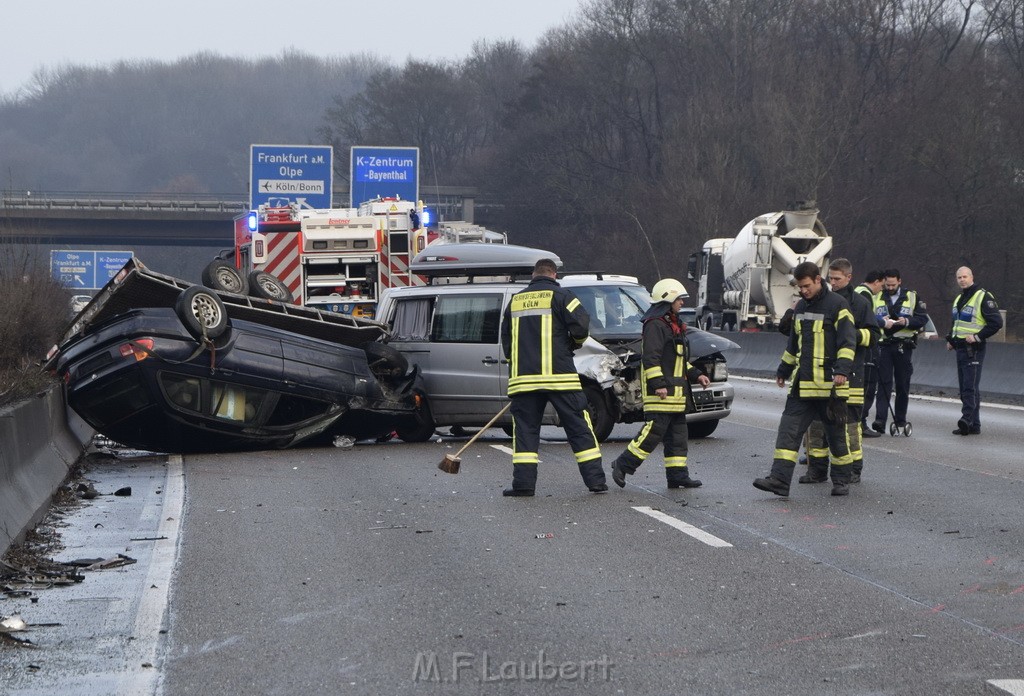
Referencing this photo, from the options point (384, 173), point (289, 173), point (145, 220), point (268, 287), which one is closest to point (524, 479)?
point (268, 287)

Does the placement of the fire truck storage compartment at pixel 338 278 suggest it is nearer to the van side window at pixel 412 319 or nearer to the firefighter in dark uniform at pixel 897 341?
the van side window at pixel 412 319

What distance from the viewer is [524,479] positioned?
10938mm

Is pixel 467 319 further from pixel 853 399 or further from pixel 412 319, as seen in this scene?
pixel 853 399

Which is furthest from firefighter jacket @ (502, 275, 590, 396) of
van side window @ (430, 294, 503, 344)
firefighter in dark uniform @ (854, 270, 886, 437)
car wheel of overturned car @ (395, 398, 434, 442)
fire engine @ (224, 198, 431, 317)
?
fire engine @ (224, 198, 431, 317)

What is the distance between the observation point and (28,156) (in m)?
122

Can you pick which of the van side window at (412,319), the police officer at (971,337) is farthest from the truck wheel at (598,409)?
the police officer at (971,337)

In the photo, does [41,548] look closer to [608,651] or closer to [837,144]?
[608,651]

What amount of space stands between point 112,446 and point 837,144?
45589 mm

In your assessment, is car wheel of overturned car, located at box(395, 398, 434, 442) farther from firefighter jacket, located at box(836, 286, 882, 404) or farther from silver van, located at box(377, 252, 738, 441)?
firefighter jacket, located at box(836, 286, 882, 404)

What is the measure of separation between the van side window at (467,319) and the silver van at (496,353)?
0.04ft

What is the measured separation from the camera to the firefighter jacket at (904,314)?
1597 centimetres

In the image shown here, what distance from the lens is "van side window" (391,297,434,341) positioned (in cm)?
1622

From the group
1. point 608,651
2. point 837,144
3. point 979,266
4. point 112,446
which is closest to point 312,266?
point 112,446

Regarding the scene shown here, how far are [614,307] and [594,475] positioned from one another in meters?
5.27
